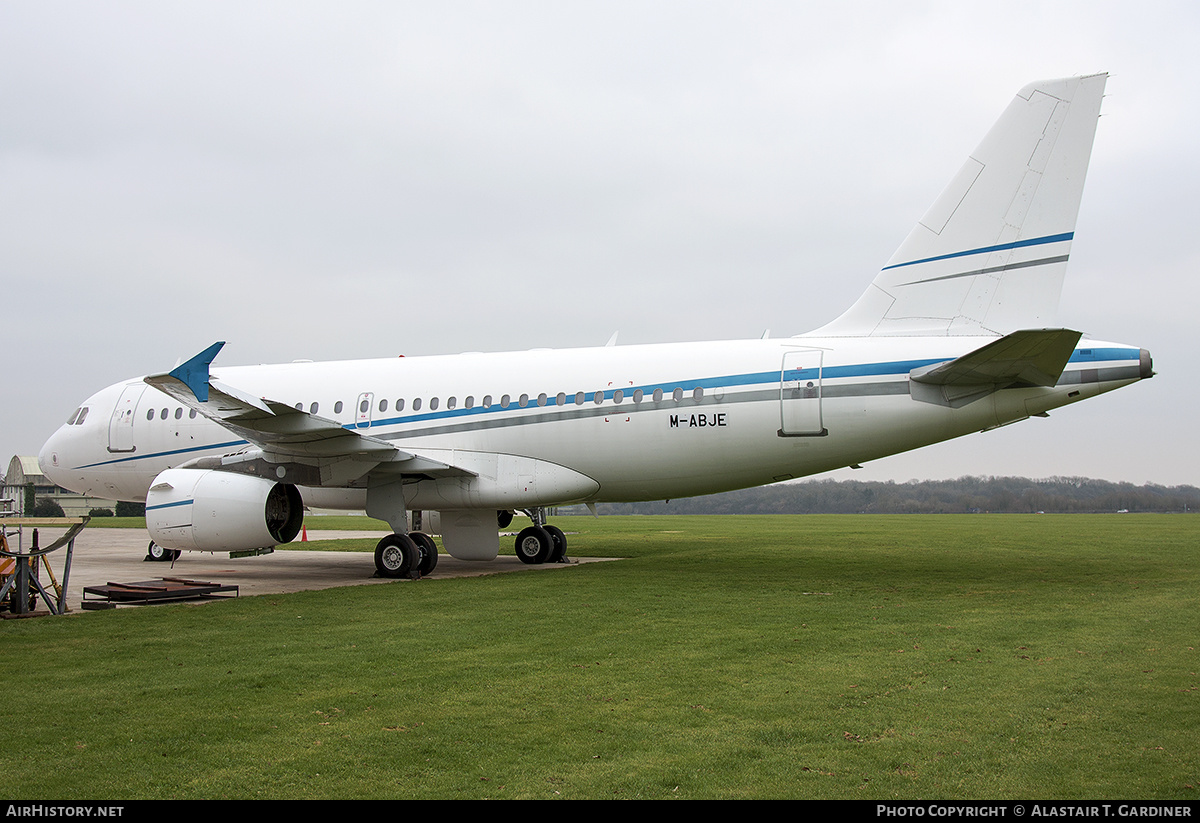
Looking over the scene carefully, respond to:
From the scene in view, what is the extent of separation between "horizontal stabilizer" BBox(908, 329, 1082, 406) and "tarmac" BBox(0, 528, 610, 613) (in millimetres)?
7411

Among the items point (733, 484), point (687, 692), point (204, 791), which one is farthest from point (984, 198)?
point (204, 791)

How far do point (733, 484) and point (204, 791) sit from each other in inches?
427

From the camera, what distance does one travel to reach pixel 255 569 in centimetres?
1720

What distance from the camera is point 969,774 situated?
4.11m

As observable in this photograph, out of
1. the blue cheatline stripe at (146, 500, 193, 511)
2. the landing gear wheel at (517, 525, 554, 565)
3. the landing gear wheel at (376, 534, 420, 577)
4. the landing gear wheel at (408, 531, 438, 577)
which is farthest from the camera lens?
the landing gear wheel at (517, 525, 554, 565)

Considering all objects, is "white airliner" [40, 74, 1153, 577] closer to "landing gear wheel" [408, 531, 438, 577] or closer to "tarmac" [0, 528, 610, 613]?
"landing gear wheel" [408, 531, 438, 577]

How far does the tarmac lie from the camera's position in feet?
45.4

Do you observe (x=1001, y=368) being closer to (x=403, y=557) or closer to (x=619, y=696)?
(x=619, y=696)

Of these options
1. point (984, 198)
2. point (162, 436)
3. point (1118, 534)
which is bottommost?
point (1118, 534)

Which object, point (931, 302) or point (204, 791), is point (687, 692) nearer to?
point (204, 791)

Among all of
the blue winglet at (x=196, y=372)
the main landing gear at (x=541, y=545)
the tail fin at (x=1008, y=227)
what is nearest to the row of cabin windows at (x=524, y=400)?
the main landing gear at (x=541, y=545)

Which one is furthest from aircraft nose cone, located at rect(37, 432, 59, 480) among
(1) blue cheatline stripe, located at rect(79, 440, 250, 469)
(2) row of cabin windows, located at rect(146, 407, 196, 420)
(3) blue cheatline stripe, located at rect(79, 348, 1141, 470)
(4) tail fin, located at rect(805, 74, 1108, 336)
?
(4) tail fin, located at rect(805, 74, 1108, 336)

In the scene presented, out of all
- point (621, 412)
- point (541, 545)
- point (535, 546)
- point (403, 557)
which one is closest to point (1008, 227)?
point (621, 412)

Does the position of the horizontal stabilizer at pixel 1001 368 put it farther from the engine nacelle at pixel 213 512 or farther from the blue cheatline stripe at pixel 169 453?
the blue cheatline stripe at pixel 169 453
